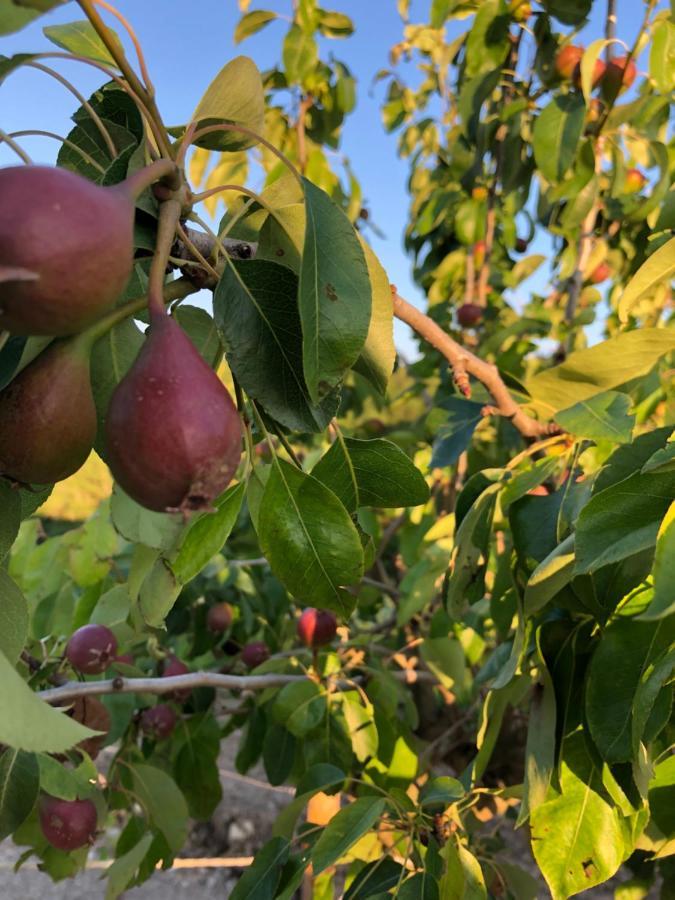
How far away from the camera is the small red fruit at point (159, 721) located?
5.35 ft

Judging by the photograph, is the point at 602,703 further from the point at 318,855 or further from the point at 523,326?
the point at 523,326

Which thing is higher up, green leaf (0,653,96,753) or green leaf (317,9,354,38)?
green leaf (317,9,354,38)

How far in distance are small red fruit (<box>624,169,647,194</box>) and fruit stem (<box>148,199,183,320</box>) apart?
92.3 inches

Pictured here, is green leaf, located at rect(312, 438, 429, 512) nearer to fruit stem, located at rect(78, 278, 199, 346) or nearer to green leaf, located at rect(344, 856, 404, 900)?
fruit stem, located at rect(78, 278, 199, 346)

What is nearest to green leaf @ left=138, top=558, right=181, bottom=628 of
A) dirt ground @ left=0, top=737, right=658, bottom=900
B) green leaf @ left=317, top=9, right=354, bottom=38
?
green leaf @ left=317, top=9, right=354, bottom=38

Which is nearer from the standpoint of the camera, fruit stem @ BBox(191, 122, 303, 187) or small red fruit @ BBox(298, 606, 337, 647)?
fruit stem @ BBox(191, 122, 303, 187)

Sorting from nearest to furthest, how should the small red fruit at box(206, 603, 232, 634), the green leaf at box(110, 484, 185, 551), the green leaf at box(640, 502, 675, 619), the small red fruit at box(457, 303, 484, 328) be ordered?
the green leaf at box(640, 502, 675, 619) < the green leaf at box(110, 484, 185, 551) < the small red fruit at box(206, 603, 232, 634) < the small red fruit at box(457, 303, 484, 328)

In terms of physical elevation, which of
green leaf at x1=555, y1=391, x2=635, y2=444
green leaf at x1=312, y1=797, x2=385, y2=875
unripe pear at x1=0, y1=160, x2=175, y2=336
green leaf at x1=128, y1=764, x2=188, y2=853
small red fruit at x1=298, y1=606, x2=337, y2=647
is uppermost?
unripe pear at x1=0, y1=160, x2=175, y2=336

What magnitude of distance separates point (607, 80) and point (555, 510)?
125cm

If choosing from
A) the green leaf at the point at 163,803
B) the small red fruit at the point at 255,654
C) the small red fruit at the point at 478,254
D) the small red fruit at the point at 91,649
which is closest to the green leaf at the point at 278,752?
the small red fruit at the point at 255,654

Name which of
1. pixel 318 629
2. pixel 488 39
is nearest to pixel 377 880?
pixel 318 629

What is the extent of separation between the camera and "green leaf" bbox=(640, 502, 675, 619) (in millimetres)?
437

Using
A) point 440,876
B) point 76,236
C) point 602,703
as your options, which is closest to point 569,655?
point 602,703

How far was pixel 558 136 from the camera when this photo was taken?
1532 mm
